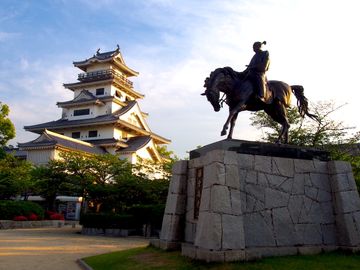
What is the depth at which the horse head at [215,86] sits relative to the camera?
9281mm

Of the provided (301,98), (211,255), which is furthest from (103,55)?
(211,255)

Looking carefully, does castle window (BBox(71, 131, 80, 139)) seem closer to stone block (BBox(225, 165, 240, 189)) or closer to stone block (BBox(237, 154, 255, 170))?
stone block (BBox(237, 154, 255, 170))

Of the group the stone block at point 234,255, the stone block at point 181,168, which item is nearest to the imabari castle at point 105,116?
the stone block at point 181,168

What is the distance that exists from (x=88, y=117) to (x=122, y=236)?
84.5ft

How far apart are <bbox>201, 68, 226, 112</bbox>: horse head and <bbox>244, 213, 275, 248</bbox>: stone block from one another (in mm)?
2975

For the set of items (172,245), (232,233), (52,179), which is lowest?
(172,245)

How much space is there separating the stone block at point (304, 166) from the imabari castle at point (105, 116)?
→ 30.9m

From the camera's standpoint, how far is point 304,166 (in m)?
9.02

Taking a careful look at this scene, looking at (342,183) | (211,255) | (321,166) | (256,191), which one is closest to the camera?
(211,255)

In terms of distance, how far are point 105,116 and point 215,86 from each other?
34.8 metres

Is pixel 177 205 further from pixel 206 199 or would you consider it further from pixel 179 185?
pixel 206 199

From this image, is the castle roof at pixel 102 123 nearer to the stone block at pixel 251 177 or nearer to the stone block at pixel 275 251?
the stone block at pixel 251 177

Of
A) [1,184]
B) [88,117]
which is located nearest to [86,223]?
[1,184]

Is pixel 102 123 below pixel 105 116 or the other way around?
below
